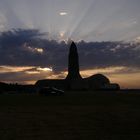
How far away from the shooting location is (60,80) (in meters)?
163

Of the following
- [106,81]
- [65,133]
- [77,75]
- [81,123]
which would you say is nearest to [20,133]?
[65,133]

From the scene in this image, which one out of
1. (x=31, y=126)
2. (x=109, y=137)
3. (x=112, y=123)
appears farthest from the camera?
(x=112, y=123)

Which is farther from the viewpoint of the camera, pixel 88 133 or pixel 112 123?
pixel 112 123

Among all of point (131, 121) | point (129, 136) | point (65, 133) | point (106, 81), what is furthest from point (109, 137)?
point (106, 81)

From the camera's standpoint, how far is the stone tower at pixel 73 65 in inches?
6156

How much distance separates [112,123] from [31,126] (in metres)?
4.47

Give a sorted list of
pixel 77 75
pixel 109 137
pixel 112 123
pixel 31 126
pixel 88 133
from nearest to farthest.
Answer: pixel 109 137
pixel 88 133
pixel 31 126
pixel 112 123
pixel 77 75

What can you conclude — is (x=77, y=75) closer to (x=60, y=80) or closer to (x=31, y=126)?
(x=60, y=80)

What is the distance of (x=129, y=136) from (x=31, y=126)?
18.1 ft

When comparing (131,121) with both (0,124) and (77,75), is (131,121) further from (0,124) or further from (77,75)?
(77,75)

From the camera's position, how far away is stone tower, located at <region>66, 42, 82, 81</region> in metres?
156

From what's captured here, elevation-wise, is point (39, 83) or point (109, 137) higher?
point (39, 83)

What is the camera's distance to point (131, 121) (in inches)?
861

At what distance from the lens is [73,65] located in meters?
158
